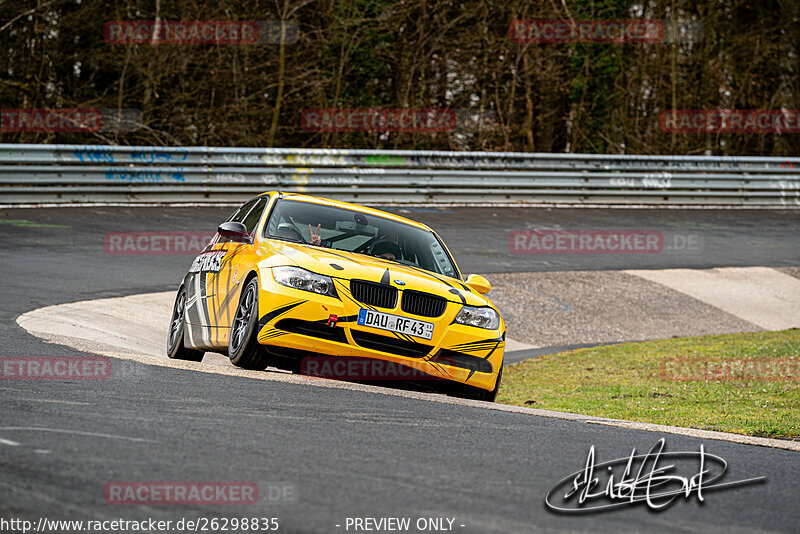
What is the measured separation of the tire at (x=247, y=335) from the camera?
7781mm

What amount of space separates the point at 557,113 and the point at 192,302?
76.7ft

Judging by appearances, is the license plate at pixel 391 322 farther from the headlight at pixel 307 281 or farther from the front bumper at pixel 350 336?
the headlight at pixel 307 281

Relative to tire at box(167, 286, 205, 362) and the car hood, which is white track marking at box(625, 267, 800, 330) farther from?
tire at box(167, 286, 205, 362)

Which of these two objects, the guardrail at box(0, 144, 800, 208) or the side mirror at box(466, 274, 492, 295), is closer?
the side mirror at box(466, 274, 492, 295)

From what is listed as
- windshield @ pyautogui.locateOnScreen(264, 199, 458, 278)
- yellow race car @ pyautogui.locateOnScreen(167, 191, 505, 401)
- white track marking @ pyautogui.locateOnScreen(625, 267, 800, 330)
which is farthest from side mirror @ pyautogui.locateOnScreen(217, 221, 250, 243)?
white track marking @ pyautogui.locateOnScreen(625, 267, 800, 330)

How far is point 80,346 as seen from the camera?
853 cm

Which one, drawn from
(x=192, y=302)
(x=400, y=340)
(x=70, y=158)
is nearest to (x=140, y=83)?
(x=70, y=158)

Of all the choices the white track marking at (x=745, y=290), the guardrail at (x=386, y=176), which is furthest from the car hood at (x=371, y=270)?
the guardrail at (x=386, y=176)

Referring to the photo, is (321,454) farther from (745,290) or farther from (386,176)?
(386,176)

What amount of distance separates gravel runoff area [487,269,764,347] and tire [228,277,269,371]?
651 centimetres

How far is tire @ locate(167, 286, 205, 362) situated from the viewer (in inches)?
380

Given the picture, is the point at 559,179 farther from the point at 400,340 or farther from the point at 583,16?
the point at 400,340

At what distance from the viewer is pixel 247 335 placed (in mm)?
7840

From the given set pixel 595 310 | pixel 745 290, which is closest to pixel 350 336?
pixel 595 310
